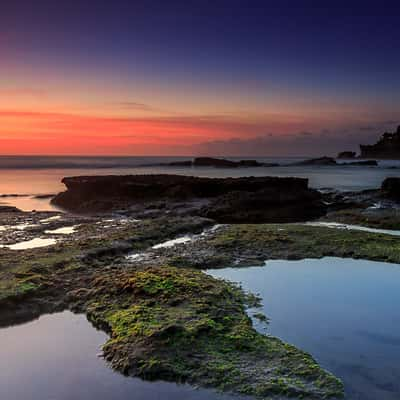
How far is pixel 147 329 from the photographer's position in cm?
882

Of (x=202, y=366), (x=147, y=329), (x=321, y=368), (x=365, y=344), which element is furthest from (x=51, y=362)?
(x=365, y=344)

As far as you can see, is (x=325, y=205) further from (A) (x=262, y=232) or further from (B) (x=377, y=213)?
(A) (x=262, y=232)

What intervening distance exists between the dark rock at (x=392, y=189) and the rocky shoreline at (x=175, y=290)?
9.40m

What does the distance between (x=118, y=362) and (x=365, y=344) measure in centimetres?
492

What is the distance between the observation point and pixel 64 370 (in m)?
8.07

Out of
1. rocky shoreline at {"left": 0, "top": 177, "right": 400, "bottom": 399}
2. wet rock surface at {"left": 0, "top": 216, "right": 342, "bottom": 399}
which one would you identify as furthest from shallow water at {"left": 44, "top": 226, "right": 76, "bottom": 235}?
wet rock surface at {"left": 0, "top": 216, "right": 342, "bottom": 399}

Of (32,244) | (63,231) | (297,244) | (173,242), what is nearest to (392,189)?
(297,244)

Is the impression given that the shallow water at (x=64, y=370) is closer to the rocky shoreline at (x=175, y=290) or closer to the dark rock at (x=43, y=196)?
the rocky shoreline at (x=175, y=290)

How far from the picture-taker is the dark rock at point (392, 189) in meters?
32.9

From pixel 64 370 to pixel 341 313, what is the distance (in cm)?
649

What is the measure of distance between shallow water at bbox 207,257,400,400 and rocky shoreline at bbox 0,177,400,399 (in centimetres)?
62

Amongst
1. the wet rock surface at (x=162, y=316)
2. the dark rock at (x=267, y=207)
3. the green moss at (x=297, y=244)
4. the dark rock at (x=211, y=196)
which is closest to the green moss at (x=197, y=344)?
the wet rock surface at (x=162, y=316)

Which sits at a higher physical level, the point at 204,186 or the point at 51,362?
the point at 204,186

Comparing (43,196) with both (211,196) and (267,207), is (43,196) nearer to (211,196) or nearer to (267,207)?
(211,196)
